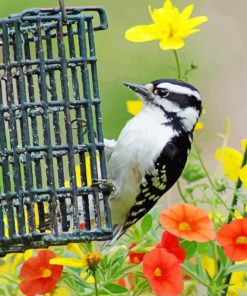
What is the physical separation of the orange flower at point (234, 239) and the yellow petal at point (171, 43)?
61cm

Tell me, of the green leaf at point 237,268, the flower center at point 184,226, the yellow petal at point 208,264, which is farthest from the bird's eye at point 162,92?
the green leaf at point 237,268

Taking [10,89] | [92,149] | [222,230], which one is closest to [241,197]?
[222,230]

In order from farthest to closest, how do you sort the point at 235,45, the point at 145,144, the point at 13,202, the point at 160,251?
1. the point at 235,45
2. the point at 145,144
3. the point at 13,202
4. the point at 160,251

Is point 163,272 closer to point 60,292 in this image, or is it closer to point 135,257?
point 135,257

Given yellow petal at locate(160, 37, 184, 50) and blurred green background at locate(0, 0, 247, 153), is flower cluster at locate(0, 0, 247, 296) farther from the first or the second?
blurred green background at locate(0, 0, 247, 153)

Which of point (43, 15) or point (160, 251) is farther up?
point (43, 15)

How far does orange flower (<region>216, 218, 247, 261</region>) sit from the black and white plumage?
2.31ft

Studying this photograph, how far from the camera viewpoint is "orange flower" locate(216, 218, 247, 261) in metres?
3.68

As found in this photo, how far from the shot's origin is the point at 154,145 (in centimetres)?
448

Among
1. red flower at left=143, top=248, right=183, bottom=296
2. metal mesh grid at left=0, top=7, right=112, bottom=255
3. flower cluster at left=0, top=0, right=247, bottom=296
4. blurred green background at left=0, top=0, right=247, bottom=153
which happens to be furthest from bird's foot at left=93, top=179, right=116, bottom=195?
blurred green background at left=0, top=0, right=247, bottom=153

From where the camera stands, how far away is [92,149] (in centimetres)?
391

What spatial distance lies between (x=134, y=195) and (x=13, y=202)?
2.29 feet

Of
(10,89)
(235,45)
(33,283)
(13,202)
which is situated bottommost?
(33,283)

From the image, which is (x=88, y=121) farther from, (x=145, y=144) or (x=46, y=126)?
(x=145, y=144)
